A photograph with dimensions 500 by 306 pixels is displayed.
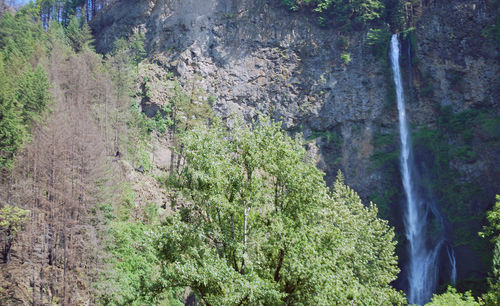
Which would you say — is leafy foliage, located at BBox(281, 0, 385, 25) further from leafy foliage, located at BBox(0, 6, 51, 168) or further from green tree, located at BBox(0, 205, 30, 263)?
green tree, located at BBox(0, 205, 30, 263)

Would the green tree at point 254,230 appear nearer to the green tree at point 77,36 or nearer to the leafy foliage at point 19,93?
the leafy foliage at point 19,93

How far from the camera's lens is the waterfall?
31.2 metres

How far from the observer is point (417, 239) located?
33.1 metres

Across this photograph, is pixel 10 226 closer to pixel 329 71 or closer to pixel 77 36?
pixel 77 36

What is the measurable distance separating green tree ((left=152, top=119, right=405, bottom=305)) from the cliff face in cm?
2598

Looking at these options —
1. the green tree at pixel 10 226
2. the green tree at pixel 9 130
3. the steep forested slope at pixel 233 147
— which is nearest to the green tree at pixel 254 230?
the steep forested slope at pixel 233 147

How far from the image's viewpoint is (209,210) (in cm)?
1191

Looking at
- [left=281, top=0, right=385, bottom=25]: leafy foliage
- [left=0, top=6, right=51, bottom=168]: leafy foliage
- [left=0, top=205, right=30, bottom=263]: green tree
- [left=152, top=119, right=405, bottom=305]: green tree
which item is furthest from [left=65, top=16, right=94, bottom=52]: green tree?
[left=152, top=119, right=405, bottom=305]: green tree

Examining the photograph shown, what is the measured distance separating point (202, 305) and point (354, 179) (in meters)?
29.1

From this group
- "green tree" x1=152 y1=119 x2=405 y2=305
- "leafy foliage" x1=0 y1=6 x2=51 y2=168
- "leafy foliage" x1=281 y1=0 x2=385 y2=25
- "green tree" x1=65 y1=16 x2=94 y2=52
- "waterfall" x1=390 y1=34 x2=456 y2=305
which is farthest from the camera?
"green tree" x1=65 y1=16 x2=94 y2=52

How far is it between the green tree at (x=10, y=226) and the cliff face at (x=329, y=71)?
775 inches

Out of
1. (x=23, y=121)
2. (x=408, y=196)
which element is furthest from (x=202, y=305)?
(x=408, y=196)

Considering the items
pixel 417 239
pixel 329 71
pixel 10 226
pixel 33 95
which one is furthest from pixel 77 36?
pixel 417 239

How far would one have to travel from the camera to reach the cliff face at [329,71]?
117 ft
